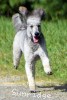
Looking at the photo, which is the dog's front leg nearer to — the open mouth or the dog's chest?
the dog's chest

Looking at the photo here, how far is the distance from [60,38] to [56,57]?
4.94 ft

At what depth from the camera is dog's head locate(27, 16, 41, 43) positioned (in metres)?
8.55

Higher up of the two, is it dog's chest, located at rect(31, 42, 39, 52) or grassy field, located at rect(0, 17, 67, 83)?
dog's chest, located at rect(31, 42, 39, 52)

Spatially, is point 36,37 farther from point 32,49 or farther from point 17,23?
point 17,23

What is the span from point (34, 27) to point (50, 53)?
3.12 metres

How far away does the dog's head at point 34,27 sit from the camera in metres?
8.55

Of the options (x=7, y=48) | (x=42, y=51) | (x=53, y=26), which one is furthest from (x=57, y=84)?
(x=53, y=26)

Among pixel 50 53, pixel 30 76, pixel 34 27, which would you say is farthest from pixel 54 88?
pixel 50 53

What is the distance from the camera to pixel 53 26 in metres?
14.3

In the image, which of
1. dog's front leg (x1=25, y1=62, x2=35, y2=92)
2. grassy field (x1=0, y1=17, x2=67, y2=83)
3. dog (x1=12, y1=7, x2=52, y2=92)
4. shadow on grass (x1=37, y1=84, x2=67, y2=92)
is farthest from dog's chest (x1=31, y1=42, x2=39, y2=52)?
grassy field (x1=0, y1=17, x2=67, y2=83)

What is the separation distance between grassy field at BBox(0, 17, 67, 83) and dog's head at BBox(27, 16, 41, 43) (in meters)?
1.45

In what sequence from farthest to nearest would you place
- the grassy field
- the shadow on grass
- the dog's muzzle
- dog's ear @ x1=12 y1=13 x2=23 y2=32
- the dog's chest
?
the grassy field < dog's ear @ x1=12 y1=13 x2=23 y2=32 < the shadow on grass < the dog's chest < the dog's muzzle

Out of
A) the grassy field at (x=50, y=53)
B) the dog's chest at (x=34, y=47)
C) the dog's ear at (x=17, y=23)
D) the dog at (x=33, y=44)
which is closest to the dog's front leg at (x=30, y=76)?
the dog at (x=33, y=44)

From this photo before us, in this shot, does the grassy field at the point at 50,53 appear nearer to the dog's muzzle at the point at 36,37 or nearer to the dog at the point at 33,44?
the dog at the point at 33,44
